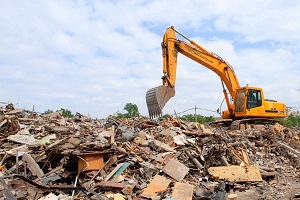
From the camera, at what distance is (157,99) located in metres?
10.8

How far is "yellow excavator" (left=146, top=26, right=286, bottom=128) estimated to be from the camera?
1236cm

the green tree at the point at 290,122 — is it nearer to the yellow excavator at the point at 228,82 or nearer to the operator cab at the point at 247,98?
the yellow excavator at the point at 228,82

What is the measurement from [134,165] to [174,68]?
566cm

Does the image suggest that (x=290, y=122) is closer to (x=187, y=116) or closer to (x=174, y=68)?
(x=187, y=116)

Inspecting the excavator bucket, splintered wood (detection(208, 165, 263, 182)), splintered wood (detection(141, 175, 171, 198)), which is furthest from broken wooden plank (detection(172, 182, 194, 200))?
the excavator bucket

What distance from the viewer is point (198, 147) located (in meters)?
8.76

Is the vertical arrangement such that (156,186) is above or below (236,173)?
below

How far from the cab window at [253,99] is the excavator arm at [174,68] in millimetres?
769

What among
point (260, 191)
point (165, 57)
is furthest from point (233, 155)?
point (165, 57)

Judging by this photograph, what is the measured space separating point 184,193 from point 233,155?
272 cm

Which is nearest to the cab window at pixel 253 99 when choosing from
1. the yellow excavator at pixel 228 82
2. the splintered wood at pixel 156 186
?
the yellow excavator at pixel 228 82

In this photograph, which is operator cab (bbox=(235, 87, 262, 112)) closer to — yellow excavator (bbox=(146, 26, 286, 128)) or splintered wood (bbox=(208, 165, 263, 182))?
yellow excavator (bbox=(146, 26, 286, 128))

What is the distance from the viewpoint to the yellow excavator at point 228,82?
12.4m

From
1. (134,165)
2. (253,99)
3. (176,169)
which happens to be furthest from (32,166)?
(253,99)
